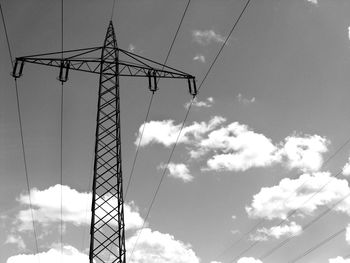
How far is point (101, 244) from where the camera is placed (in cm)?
1520

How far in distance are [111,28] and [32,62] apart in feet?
14.1

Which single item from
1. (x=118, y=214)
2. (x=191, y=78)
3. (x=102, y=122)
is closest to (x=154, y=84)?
(x=191, y=78)

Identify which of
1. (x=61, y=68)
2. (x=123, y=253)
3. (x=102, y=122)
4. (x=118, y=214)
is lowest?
(x=123, y=253)

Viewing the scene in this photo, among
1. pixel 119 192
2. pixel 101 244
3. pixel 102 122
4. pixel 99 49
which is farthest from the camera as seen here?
pixel 99 49

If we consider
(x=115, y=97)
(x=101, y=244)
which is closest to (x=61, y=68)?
(x=115, y=97)

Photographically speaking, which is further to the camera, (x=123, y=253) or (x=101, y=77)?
(x=101, y=77)

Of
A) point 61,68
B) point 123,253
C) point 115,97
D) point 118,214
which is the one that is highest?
point 61,68

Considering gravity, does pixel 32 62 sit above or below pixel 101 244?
above

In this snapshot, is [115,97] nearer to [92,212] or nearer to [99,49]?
[99,49]

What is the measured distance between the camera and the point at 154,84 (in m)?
19.3

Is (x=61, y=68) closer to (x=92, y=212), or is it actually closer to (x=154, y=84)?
(x=154, y=84)

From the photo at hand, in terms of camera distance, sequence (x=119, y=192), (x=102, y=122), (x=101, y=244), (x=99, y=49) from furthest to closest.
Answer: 1. (x=99, y=49)
2. (x=102, y=122)
3. (x=119, y=192)
4. (x=101, y=244)

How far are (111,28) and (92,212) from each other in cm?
920

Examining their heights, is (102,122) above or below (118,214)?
above
